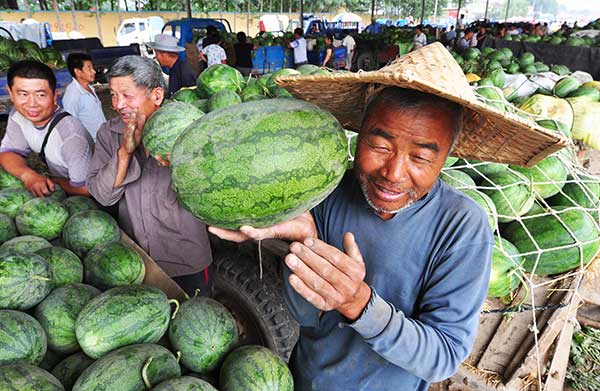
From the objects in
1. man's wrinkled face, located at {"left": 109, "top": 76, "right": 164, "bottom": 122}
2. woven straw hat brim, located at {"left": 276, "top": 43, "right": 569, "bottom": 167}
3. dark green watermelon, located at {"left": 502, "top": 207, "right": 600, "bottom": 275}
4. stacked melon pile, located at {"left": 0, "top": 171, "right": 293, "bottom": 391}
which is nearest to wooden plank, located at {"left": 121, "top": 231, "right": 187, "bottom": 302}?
stacked melon pile, located at {"left": 0, "top": 171, "right": 293, "bottom": 391}

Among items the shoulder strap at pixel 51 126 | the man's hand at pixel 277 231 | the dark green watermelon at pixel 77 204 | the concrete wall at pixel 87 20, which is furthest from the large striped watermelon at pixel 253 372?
the concrete wall at pixel 87 20

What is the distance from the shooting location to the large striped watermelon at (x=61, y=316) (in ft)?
4.96

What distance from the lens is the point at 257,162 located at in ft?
4.02

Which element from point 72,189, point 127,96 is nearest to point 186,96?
point 127,96

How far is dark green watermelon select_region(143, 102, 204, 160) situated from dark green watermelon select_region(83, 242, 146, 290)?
549 mm

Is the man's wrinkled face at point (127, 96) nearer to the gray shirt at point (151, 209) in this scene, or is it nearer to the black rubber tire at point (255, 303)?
the gray shirt at point (151, 209)

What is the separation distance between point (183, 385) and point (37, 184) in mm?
2180

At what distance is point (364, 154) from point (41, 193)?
96.3 inches

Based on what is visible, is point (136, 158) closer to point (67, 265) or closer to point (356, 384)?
point (67, 265)

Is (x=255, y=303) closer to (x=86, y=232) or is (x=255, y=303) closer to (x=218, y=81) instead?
(x=86, y=232)

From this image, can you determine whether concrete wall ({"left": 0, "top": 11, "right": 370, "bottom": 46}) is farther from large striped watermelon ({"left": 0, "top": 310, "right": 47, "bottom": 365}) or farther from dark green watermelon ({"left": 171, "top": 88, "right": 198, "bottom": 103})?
large striped watermelon ({"left": 0, "top": 310, "right": 47, "bottom": 365})

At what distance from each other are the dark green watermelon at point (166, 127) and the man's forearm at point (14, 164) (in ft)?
5.18

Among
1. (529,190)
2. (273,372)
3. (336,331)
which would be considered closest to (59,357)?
(273,372)

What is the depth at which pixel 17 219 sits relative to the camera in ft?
7.56
